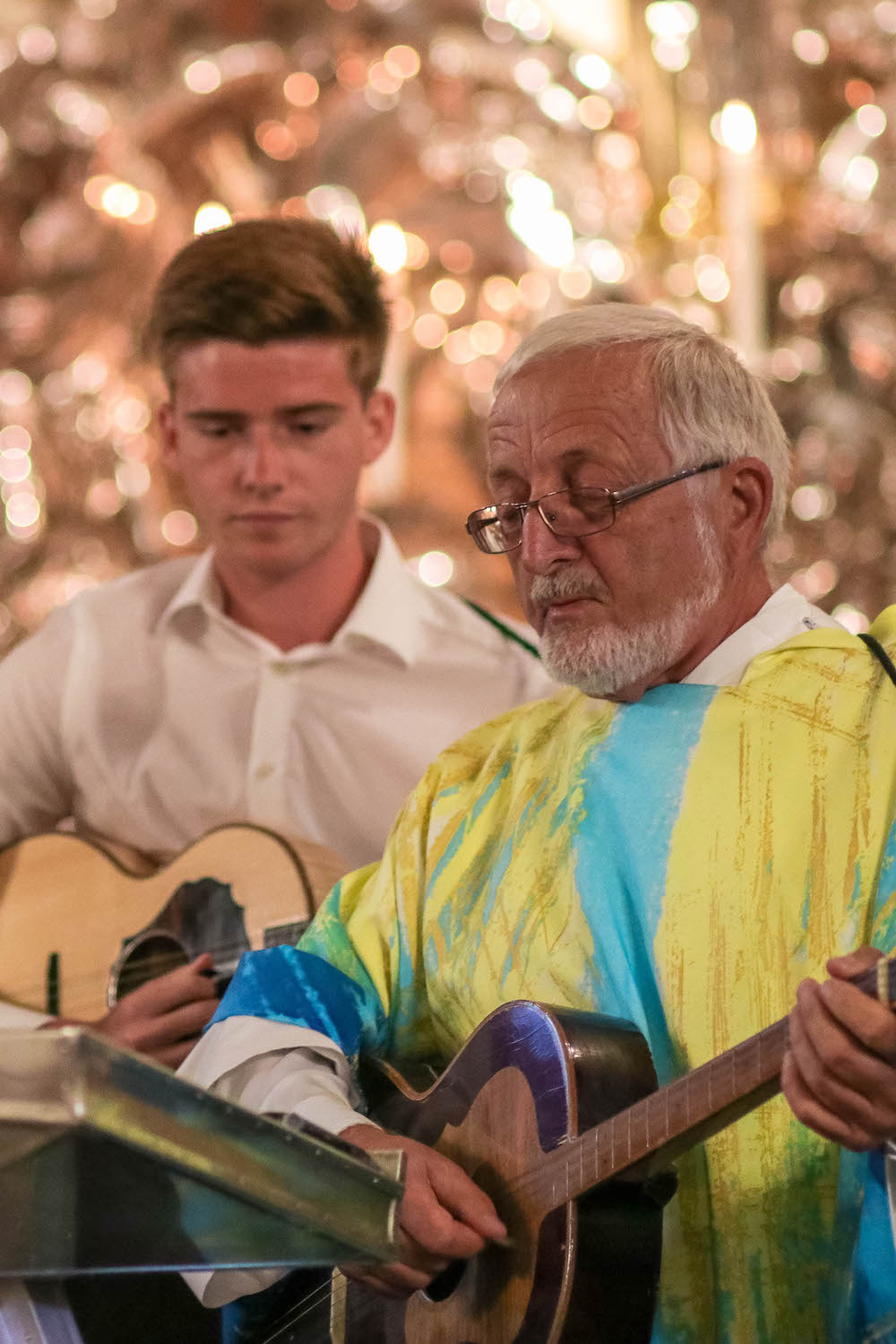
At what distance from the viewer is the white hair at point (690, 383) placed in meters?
1.38

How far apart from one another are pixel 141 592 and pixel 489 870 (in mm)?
992

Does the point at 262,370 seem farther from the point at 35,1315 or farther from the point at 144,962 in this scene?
the point at 35,1315

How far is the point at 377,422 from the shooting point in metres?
2.16

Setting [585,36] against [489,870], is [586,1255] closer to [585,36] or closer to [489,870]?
[489,870]

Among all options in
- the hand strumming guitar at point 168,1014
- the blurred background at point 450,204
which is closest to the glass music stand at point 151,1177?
the hand strumming guitar at point 168,1014

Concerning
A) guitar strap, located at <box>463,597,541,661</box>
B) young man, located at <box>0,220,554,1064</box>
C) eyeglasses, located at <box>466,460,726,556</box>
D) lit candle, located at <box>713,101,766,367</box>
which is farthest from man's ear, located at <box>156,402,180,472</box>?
lit candle, located at <box>713,101,766,367</box>

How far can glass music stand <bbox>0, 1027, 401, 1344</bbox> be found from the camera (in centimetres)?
90

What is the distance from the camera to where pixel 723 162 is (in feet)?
11.2

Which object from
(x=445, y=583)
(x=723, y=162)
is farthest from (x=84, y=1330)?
(x=723, y=162)

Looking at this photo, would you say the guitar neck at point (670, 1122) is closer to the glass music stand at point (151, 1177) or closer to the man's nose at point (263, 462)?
the glass music stand at point (151, 1177)

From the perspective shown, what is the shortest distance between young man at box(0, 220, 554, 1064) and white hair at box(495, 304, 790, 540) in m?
0.62

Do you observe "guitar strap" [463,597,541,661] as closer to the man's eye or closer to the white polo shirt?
the white polo shirt

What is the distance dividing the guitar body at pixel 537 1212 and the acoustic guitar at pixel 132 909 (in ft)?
1.95

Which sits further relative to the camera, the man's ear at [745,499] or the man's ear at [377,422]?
the man's ear at [377,422]
